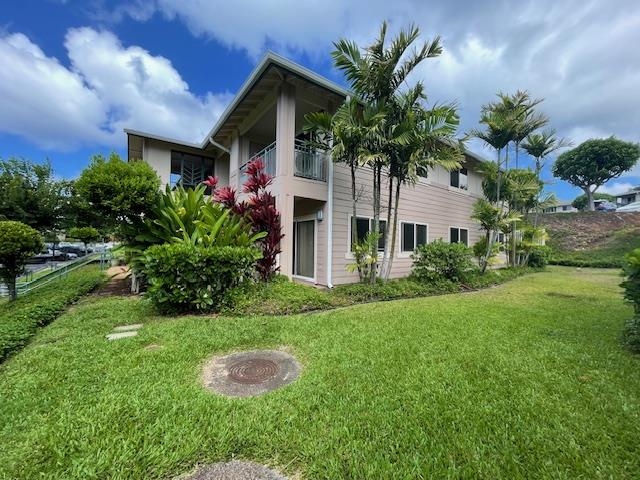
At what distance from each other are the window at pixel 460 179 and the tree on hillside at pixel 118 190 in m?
12.6

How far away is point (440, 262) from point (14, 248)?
11.9m

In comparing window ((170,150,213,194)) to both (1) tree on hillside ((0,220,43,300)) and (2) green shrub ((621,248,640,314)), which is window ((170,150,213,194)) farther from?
(2) green shrub ((621,248,640,314))

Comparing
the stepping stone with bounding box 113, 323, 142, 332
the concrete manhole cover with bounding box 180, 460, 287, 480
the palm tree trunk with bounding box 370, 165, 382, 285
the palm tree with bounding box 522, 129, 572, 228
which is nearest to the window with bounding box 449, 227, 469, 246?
the palm tree with bounding box 522, 129, 572, 228

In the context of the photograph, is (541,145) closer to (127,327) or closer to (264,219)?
(264,219)

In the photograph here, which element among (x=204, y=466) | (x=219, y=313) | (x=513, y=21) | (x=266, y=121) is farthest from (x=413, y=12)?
(x=204, y=466)

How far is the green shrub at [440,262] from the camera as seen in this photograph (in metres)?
9.83

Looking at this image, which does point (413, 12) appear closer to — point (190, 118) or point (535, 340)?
point (535, 340)

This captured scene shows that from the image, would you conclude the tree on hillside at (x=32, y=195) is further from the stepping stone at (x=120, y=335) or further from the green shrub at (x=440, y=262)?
the green shrub at (x=440, y=262)

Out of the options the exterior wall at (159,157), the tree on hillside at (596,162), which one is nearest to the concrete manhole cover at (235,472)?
the exterior wall at (159,157)

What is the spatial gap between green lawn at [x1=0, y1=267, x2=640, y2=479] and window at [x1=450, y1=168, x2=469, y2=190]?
34.0ft

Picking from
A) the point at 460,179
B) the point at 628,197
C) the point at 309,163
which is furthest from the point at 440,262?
the point at 628,197

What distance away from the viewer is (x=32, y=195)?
16734mm

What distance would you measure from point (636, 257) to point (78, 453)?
20.9ft

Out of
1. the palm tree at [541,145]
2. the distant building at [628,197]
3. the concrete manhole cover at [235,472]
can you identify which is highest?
the distant building at [628,197]
